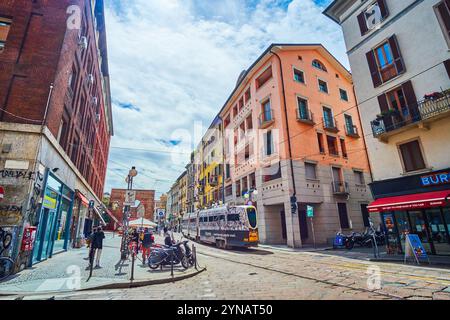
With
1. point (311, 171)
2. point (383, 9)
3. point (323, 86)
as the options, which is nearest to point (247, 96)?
point (323, 86)

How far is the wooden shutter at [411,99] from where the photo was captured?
12.0 meters

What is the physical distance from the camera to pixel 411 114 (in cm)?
1218

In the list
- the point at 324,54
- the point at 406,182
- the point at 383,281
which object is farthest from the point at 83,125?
the point at 324,54

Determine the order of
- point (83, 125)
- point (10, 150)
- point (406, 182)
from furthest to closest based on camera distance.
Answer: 1. point (83, 125)
2. point (406, 182)
3. point (10, 150)

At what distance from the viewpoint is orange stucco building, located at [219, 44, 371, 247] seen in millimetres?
19219

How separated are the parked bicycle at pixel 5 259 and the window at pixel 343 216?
22050mm

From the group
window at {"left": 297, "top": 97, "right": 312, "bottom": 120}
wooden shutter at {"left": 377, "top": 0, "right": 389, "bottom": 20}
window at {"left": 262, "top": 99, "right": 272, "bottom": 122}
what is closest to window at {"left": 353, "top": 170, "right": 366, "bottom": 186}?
window at {"left": 297, "top": 97, "right": 312, "bottom": 120}

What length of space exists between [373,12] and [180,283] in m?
19.9

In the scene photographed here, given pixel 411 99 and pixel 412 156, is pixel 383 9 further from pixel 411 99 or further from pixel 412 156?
pixel 412 156

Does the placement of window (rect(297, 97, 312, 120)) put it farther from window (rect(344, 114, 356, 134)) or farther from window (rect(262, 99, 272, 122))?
window (rect(344, 114, 356, 134))

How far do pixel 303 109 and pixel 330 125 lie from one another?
11.6ft

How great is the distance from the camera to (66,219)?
15.2 m

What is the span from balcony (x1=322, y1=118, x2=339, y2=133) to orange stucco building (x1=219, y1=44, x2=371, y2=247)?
0.34 ft
